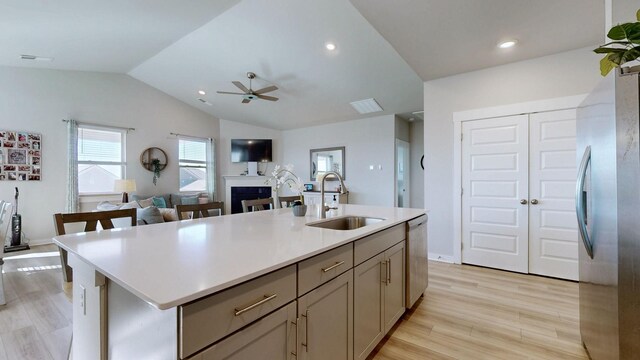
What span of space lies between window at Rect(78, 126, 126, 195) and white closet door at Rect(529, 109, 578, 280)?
23.6ft

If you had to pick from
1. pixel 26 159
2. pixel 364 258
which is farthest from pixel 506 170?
pixel 26 159

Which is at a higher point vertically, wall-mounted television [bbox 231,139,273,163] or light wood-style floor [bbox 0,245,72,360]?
wall-mounted television [bbox 231,139,273,163]

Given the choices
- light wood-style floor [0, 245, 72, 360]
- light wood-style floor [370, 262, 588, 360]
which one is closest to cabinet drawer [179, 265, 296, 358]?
light wood-style floor [370, 262, 588, 360]

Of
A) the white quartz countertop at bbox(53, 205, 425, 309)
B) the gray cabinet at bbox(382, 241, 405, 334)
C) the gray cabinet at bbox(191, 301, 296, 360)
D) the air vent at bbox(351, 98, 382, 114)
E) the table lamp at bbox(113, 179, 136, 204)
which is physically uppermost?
the air vent at bbox(351, 98, 382, 114)

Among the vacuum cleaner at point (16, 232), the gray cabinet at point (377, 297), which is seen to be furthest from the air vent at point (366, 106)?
the vacuum cleaner at point (16, 232)

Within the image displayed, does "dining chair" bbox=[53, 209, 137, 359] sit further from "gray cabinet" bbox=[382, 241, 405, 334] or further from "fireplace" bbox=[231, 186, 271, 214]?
"fireplace" bbox=[231, 186, 271, 214]

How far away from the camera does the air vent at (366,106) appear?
5384mm

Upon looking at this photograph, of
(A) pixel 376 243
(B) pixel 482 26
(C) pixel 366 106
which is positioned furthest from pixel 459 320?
(C) pixel 366 106

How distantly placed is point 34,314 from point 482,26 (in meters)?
4.76

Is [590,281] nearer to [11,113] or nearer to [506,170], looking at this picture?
[506,170]

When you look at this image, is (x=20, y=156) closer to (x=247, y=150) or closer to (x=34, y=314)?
(x=34, y=314)

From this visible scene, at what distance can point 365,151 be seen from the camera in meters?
6.39

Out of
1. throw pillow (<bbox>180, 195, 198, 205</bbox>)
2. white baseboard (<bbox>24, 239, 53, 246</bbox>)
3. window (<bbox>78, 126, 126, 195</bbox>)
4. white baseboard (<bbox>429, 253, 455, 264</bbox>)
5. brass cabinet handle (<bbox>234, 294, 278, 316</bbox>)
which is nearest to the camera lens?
brass cabinet handle (<bbox>234, 294, 278, 316</bbox>)

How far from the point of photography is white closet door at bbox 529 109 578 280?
9.67 ft
